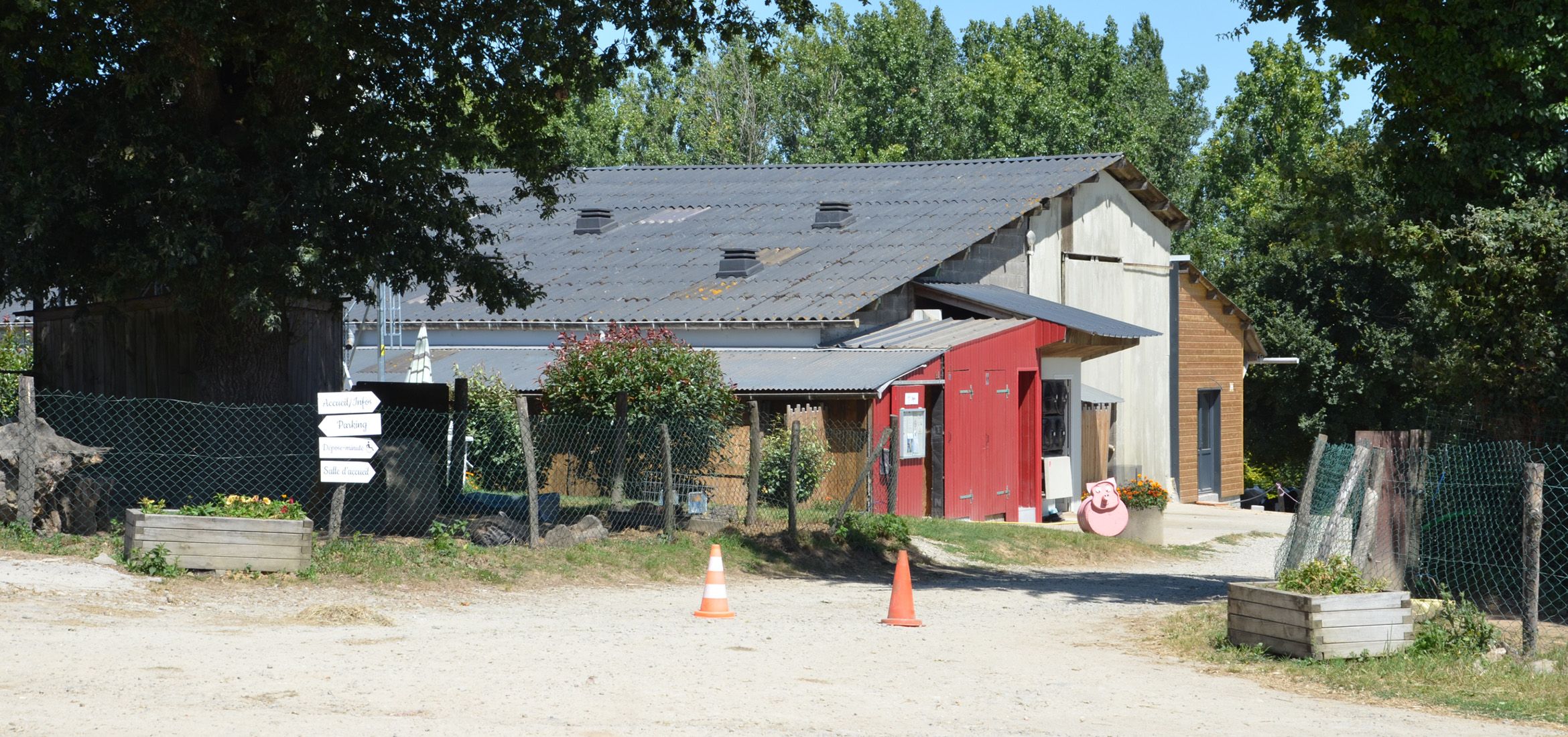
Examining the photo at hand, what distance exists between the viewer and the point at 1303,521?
1185 centimetres

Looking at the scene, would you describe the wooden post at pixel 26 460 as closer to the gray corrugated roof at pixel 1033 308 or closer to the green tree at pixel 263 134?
the green tree at pixel 263 134

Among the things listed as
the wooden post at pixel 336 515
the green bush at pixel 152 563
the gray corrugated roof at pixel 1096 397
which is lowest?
the green bush at pixel 152 563

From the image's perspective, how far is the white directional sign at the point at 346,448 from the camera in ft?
44.7

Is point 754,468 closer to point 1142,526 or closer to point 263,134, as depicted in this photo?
point 263,134

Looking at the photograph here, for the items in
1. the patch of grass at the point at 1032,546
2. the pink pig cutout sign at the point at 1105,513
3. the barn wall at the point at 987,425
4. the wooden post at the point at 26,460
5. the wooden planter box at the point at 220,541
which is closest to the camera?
the wooden planter box at the point at 220,541

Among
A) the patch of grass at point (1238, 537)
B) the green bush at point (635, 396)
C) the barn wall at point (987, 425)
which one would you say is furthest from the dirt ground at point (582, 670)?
the patch of grass at point (1238, 537)

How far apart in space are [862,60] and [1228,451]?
25933 mm

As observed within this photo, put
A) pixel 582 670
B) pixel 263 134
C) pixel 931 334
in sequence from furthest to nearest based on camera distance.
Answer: pixel 931 334 < pixel 263 134 < pixel 582 670

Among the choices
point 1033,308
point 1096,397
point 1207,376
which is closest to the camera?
point 1033,308

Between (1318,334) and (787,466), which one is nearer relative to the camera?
(787,466)

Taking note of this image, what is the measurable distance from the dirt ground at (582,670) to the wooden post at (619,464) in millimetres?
2942

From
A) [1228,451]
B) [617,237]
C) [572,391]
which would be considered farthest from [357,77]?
[1228,451]

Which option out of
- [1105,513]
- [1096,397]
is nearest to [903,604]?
[1105,513]

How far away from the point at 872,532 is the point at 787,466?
2.83m
